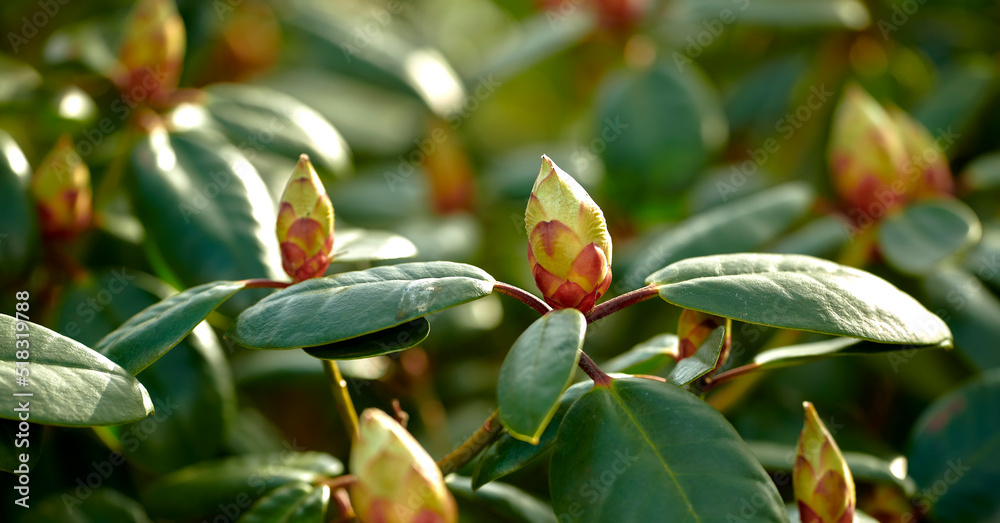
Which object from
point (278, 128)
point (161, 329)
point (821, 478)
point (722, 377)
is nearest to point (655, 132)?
point (278, 128)

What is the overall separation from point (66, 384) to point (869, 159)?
3.31 ft

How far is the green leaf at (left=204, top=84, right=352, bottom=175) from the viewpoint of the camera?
3.77 feet

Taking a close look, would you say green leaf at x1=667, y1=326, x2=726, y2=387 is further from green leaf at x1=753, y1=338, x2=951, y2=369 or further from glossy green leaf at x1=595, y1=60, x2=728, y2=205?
glossy green leaf at x1=595, y1=60, x2=728, y2=205

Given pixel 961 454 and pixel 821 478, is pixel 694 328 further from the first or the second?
pixel 961 454

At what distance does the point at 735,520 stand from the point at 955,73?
131 cm

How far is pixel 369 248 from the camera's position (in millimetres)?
771

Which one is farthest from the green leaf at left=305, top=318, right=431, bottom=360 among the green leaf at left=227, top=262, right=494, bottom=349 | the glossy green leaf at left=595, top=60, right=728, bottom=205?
the glossy green leaf at left=595, top=60, right=728, bottom=205

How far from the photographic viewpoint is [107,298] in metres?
0.97

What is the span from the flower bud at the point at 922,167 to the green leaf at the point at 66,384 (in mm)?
1032

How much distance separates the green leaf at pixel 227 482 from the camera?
823mm

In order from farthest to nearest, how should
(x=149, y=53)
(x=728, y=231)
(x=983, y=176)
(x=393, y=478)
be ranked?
1. (x=983, y=176)
2. (x=149, y=53)
3. (x=728, y=231)
4. (x=393, y=478)

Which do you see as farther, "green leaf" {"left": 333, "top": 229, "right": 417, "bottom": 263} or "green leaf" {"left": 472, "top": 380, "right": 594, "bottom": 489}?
"green leaf" {"left": 333, "top": 229, "right": 417, "bottom": 263}

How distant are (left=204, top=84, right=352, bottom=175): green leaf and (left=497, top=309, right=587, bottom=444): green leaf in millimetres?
676

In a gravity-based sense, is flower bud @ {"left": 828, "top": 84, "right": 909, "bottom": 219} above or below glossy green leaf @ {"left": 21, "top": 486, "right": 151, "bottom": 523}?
above
